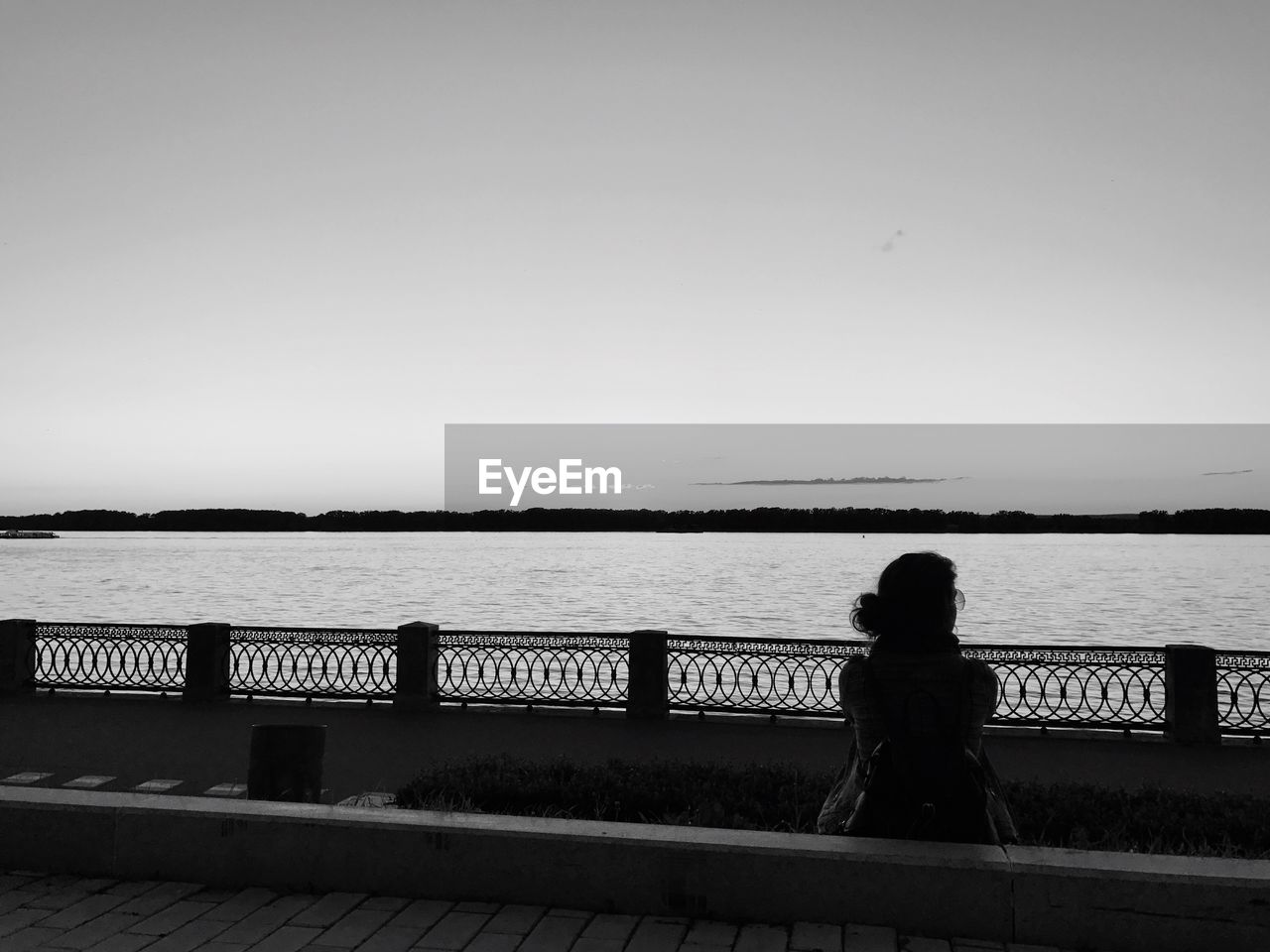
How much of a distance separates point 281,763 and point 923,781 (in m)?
4.76

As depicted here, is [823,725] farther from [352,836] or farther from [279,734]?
[352,836]

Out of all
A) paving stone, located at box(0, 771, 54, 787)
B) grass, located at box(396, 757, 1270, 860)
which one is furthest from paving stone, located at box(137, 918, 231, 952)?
paving stone, located at box(0, 771, 54, 787)

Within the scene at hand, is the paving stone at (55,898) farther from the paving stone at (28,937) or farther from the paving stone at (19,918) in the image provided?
the paving stone at (28,937)

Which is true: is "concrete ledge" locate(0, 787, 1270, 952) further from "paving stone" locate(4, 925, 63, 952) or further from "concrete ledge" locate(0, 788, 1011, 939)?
"paving stone" locate(4, 925, 63, 952)

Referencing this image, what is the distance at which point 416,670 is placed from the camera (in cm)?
1566

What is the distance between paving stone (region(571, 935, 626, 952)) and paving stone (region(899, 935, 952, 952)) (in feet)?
4.14

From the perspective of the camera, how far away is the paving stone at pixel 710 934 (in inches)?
195

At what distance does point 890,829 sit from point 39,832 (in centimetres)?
451

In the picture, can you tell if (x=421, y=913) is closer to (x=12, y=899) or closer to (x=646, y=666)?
(x=12, y=899)

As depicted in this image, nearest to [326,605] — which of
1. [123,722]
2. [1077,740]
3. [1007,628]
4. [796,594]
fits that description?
[796,594]

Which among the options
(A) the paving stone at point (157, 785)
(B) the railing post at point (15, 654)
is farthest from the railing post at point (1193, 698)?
(B) the railing post at point (15, 654)

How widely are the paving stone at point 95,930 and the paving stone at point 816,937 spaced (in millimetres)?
3116

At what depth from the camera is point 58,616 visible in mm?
55906

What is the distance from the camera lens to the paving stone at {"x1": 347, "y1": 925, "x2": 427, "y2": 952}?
4891 millimetres
